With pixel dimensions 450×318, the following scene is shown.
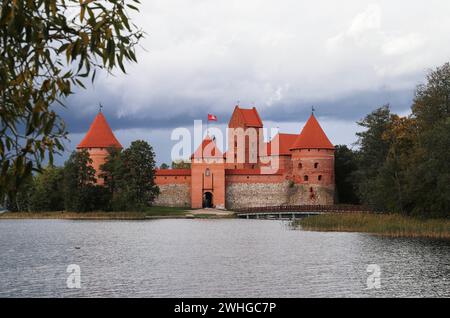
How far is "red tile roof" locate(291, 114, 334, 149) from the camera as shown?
49.9 meters

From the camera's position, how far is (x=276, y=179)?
5147cm

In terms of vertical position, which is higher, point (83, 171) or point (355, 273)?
point (83, 171)

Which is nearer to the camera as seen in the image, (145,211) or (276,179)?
(145,211)

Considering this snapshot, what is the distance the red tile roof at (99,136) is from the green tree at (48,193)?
12.4ft

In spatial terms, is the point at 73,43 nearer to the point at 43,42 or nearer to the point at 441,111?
the point at 43,42

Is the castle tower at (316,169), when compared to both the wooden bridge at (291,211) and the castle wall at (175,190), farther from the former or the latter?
the castle wall at (175,190)

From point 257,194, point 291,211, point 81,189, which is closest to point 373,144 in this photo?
point 291,211

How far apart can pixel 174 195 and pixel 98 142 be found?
723 cm

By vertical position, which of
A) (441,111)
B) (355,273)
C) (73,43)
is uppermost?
(441,111)

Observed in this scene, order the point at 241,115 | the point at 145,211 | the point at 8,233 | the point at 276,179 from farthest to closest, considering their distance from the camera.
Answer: the point at 241,115, the point at 276,179, the point at 145,211, the point at 8,233

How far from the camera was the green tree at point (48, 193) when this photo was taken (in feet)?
155
